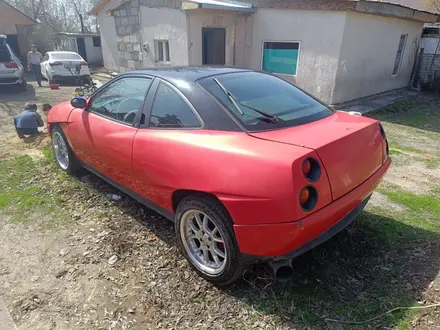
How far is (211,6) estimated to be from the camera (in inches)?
367

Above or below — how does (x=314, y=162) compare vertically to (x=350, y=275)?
above

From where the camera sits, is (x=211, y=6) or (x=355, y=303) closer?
(x=355, y=303)

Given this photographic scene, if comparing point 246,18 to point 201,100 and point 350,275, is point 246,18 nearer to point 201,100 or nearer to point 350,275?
point 201,100

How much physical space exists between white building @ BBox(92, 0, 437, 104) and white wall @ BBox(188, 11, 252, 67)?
0.03 meters

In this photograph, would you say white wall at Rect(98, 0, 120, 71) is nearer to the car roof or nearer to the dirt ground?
the dirt ground

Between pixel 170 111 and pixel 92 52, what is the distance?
25.8m

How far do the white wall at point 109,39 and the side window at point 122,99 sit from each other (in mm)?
14188

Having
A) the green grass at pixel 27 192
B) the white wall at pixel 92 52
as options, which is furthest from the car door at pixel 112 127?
the white wall at pixel 92 52

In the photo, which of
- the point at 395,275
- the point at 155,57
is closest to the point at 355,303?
the point at 395,275

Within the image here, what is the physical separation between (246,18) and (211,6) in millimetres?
1595

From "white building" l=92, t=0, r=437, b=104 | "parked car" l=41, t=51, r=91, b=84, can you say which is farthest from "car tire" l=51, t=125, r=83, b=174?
"parked car" l=41, t=51, r=91, b=84

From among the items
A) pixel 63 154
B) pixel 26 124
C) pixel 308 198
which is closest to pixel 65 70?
pixel 26 124

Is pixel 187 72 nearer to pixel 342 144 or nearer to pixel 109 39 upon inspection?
pixel 342 144

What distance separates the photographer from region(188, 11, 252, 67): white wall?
10.5 meters
